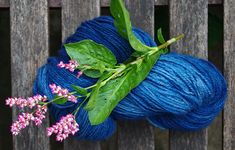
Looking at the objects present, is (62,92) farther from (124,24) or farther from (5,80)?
(5,80)

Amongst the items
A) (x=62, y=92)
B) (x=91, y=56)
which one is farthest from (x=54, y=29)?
(x=62, y=92)

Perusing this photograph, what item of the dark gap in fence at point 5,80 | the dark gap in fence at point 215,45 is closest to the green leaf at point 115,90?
the dark gap in fence at point 215,45

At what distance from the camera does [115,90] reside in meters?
1.39

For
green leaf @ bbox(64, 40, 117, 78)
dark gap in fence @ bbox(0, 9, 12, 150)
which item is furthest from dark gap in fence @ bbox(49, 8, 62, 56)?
green leaf @ bbox(64, 40, 117, 78)

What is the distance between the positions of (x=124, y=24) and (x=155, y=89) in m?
0.20

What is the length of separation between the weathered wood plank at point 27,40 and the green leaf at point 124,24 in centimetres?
Result: 29

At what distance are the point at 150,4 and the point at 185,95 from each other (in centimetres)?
32

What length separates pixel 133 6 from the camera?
1.58m

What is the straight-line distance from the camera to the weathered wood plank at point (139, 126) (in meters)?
1.58

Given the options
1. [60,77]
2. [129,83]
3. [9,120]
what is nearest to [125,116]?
[129,83]

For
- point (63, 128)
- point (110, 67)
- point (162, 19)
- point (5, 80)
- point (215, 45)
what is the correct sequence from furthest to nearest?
point (5, 80)
point (215, 45)
point (162, 19)
point (110, 67)
point (63, 128)

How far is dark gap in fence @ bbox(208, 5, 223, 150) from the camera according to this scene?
1.85 meters

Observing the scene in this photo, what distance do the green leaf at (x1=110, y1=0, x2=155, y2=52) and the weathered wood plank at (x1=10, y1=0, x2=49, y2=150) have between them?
0.94ft

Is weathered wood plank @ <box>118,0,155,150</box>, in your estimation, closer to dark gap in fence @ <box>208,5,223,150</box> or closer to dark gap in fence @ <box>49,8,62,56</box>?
dark gap in fence @ <box>208,5,223,150</box>
